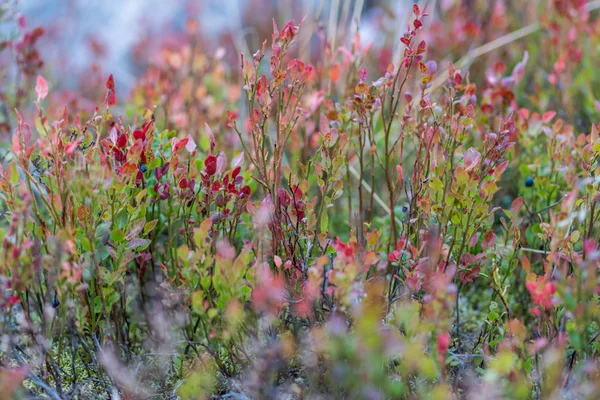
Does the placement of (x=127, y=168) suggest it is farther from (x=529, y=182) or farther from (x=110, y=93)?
(x=529, y=182)

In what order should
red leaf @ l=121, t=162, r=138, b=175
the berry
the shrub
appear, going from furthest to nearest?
the berry < red leaf @ l=121, t=162, r=138, b=175 < the shrub

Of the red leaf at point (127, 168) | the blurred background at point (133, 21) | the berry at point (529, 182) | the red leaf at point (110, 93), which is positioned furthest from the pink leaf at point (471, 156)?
the blurred background at point (133, 21)

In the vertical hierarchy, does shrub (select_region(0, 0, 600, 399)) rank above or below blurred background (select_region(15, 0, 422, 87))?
below

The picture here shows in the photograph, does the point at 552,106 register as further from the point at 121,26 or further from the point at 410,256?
the point at 121,26

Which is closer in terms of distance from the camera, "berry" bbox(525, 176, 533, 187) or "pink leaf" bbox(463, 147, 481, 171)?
"pink leaf" bbox(463, 147, 481, 171)

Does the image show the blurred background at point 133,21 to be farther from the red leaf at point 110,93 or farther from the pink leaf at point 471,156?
the pink leaf at point 471,156

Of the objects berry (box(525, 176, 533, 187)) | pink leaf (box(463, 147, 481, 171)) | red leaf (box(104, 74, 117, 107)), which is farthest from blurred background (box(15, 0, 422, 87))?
pink leaf (box(463, 147, 481, 171))

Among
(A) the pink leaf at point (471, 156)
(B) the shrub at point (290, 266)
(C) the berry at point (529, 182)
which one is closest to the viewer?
(B) the shrub at point (290, 266)

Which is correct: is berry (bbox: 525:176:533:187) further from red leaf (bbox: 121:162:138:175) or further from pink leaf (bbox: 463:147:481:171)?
red leaf (bbox: 121:162:138:175)

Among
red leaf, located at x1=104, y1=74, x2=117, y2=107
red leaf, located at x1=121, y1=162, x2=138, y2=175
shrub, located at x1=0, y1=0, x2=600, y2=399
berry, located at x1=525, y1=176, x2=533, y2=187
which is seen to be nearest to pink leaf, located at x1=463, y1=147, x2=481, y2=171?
shrub, located at x1=0, y1=0, x2=600, y2=399

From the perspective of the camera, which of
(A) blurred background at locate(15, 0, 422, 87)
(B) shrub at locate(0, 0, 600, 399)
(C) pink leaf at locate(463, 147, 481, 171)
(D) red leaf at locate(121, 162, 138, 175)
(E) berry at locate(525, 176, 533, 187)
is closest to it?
(B) shrub at locate(0, 0, 600, 399)

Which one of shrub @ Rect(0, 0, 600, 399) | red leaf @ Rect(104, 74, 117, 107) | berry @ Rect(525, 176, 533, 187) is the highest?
red leaf @ Rect(104, 74, 117, 107)
